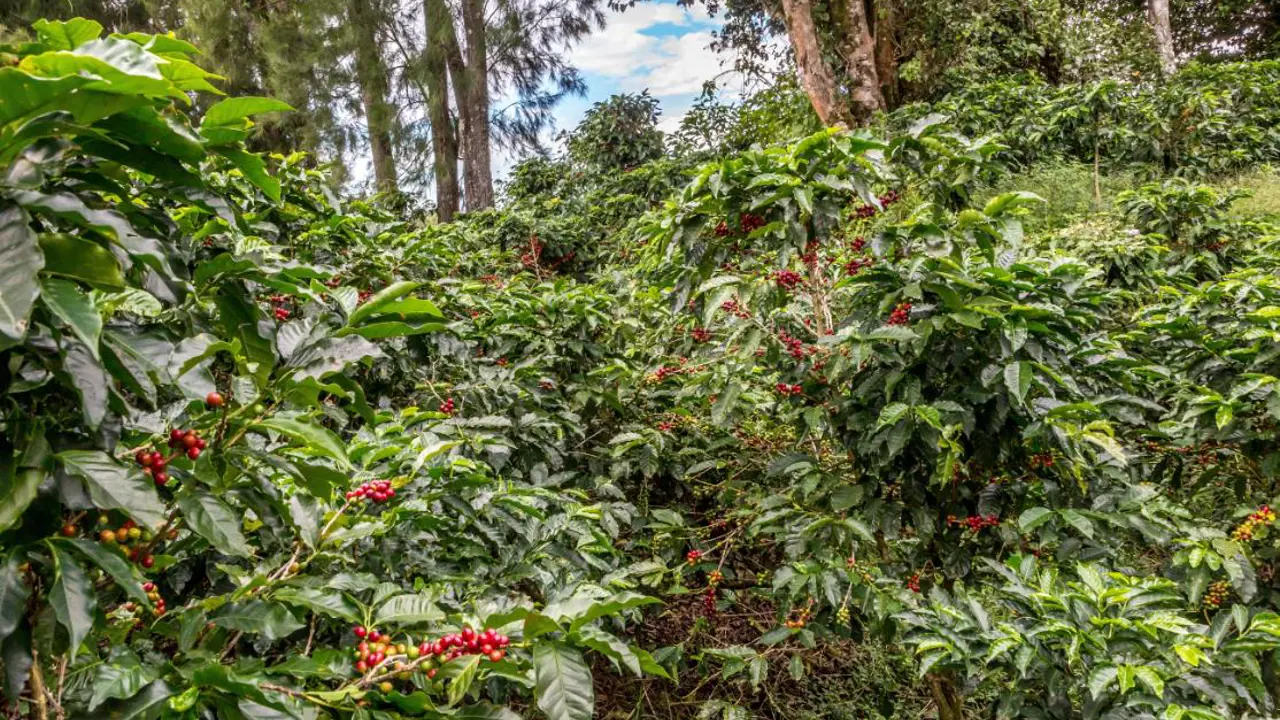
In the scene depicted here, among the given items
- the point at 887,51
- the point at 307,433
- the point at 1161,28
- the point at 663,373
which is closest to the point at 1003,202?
the point at 663,373

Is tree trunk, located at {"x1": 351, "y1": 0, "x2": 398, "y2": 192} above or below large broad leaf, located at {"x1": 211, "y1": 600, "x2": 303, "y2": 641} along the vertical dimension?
above

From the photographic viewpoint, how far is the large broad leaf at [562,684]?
3.01 feet

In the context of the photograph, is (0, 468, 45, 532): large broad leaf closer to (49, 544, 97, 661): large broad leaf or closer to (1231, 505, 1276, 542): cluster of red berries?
(49, 544, 97, 661): large broad leaf

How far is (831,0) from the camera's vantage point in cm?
775

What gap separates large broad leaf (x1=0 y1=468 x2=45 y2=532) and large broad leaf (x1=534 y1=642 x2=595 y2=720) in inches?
22.5

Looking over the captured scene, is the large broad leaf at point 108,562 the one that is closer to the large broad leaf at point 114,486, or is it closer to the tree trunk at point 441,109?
the large broad leaf at point 114,486

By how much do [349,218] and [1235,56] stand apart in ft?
51.5

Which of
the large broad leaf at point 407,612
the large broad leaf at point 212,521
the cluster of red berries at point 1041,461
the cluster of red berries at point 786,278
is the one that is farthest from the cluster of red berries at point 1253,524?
the large broad leaf at point 212,521

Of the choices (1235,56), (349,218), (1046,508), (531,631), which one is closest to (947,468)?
(1046,508)

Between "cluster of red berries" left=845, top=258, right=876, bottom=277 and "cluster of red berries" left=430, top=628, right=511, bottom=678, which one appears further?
"cluster of red berries" left=845, top=258, right=876, bottom=277

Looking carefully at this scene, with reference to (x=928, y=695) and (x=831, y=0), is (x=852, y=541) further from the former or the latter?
(x=831, y=0)

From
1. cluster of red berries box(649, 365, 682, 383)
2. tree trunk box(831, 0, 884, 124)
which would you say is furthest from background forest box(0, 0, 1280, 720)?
tree trunk box(831, 0, 884, 124)

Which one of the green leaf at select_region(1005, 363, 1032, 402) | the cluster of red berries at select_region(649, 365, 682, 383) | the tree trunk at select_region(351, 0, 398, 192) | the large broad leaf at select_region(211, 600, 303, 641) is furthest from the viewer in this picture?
the tree trunk at select_region(351, 0, 398, 192)

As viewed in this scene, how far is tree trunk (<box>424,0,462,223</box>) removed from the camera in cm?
1003
